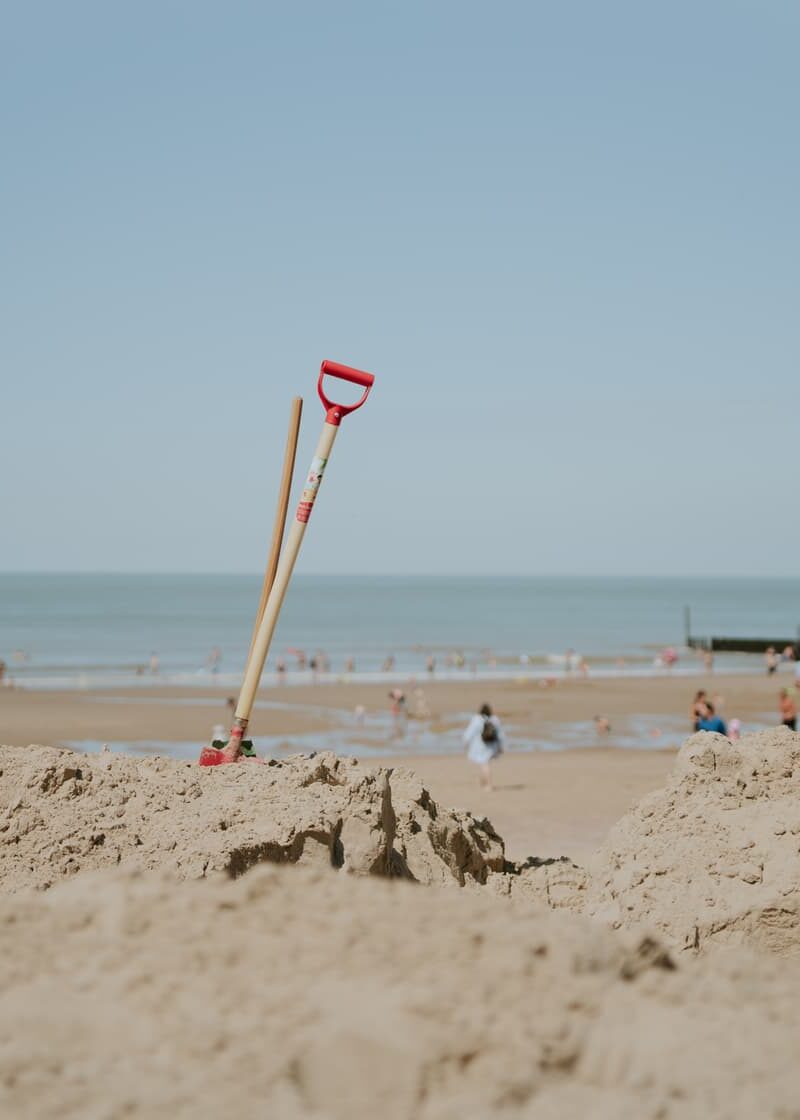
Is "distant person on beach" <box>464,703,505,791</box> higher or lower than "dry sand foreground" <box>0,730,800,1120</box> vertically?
lower

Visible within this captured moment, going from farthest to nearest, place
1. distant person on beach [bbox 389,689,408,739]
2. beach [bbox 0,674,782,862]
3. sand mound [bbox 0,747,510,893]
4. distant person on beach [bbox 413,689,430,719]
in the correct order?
distant person on beach [bbox 413,689,430,719], distant person on beach [bbox 389,689,408,739], beach [bbox 0,674,782,862], sand mound [bbox 0,747,510,893]

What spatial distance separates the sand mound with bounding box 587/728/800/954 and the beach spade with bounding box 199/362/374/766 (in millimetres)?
2097

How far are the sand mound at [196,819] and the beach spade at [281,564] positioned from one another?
0.37 meters

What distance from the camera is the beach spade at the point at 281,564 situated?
658 centimetres

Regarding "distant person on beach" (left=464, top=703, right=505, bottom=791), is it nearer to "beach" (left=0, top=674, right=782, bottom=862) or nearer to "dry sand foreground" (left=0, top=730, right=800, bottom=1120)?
"beach" (left=0, top=674, right=782, bottom=862)

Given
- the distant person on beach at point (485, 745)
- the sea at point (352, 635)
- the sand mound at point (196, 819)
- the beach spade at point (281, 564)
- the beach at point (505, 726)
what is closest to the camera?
the sand mound at point (196, 819)

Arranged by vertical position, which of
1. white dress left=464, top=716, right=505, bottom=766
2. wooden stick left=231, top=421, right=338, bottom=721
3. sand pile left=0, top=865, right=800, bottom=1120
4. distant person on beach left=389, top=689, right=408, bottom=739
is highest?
wooden stick left=231, top=421, right=338, bottom=721

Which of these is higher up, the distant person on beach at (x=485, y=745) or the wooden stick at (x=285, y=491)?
the wooden stick at (x=285, y=491)

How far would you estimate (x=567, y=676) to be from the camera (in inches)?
1906

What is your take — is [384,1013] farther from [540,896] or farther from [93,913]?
[540,896]

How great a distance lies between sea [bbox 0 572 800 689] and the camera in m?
52.0

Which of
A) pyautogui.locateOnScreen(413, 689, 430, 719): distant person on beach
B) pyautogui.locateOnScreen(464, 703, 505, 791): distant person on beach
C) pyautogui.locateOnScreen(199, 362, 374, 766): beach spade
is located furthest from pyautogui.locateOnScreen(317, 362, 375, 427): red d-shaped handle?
pyautogui.locateOnScreen(413, 689, 430, 719): distant person on beach

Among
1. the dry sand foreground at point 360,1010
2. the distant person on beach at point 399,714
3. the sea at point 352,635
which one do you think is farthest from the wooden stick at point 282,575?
the sea at point 352,635

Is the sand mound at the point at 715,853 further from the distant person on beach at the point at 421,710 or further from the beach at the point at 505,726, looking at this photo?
the distant person on beach at the point at 421,710
